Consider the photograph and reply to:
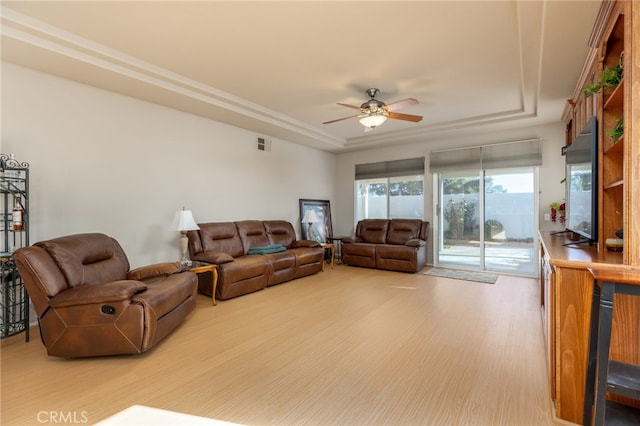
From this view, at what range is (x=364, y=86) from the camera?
363 centimetres

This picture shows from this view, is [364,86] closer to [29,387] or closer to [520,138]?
[520,138]

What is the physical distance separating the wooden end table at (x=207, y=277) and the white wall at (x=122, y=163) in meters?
0.58

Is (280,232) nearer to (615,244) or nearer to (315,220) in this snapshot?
(315,220)

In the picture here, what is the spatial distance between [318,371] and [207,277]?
2437mm

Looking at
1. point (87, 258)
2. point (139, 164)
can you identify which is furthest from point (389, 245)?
point (87, 258)

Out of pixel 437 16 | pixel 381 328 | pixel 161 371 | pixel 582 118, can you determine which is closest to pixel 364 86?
pixel 437 16

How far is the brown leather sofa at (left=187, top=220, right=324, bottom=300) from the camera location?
3.88m

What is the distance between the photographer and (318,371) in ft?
7.05

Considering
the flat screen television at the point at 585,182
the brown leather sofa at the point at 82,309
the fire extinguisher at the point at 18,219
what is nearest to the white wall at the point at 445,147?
the flat screen television at the point at 585,182

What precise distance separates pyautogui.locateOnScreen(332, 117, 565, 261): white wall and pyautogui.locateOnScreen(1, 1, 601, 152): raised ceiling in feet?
2.44

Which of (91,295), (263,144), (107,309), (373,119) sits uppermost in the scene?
(263,144)

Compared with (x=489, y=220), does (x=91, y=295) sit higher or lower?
lower

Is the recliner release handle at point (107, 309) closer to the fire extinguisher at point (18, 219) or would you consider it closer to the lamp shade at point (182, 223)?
the fire extinguisher at point (18, 219)

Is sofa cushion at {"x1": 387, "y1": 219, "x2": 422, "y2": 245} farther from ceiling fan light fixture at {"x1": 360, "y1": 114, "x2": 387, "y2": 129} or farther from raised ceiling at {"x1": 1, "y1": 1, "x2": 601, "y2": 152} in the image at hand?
ceiling fan light fixture at {"x1": 360, "y1": 114, "x2": 387, "y2": 129}
